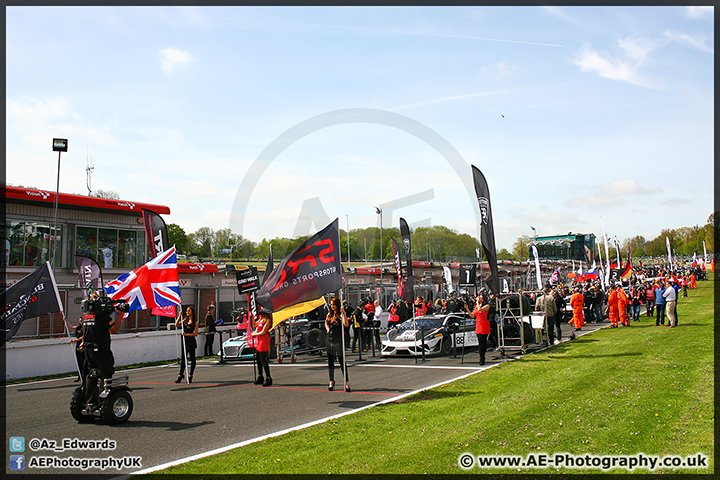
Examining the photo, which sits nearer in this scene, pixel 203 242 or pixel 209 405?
pixel 209 405

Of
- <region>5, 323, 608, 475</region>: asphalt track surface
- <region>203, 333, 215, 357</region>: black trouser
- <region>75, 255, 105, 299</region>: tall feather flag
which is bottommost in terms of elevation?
<region>203, 333, 215, 357</region>: black trouser

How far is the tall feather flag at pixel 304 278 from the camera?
10.9 meters

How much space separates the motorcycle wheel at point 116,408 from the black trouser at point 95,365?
0.29 meters

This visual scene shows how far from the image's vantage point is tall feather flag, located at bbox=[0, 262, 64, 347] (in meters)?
9.95

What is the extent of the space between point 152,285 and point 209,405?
178 inches

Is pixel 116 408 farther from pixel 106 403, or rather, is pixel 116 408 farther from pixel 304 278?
pixel 304 278

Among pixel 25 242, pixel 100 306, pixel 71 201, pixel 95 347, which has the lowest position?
pixel 95 347

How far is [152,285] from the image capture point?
13.4 m

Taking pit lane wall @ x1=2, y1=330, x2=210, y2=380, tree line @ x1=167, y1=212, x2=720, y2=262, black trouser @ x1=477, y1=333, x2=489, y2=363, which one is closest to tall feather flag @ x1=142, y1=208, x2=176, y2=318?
pit lane wall @ x1=2, y1=330, x2=210, y2=380

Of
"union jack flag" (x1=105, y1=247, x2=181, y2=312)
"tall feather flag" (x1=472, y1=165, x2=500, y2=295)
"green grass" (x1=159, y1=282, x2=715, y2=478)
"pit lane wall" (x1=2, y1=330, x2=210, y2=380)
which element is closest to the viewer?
"green grass" (x1=159, y1=282, x2=715, y2=478)

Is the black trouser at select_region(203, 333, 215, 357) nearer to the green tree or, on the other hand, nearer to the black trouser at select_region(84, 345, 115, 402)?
the black trouser at select_region(84, 345, 115, 402)

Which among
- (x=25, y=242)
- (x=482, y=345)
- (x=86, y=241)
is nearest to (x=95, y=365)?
(x=482, y=345)

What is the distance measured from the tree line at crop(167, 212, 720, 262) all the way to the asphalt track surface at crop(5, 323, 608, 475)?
6897 centimetres

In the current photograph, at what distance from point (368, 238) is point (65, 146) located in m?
117
